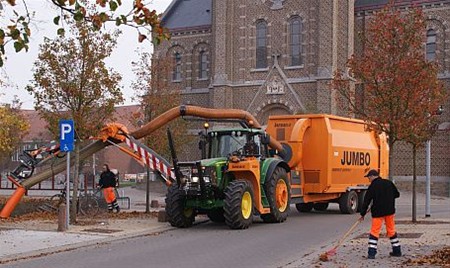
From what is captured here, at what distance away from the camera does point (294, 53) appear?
4653cm

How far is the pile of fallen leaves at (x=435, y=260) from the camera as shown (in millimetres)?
11800

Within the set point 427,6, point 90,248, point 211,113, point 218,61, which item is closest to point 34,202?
point 211,113

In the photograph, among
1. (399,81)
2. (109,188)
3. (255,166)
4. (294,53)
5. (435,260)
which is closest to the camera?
(435,260)

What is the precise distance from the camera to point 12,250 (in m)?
14.6

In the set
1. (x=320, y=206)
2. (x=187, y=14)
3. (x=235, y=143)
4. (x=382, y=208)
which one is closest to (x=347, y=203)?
(x=320, y=206)

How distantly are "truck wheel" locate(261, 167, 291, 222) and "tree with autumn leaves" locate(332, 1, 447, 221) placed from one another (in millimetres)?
3043

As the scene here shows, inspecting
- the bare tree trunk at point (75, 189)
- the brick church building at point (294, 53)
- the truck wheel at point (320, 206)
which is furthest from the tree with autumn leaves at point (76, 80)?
the brick church building at point (294, 53)

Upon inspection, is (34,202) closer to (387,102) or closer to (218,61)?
(387,102)

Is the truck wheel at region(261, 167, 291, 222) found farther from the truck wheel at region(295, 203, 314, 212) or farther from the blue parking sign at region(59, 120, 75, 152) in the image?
the blue parking sign at region(59, 120, 75, 152)

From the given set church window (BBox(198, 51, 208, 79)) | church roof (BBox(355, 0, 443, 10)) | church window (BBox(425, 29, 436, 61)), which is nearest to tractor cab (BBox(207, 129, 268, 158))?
church roof (BBox(355, 0, 443, 10))

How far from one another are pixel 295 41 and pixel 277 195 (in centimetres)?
2791

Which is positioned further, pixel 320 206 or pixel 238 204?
pixel 320 206

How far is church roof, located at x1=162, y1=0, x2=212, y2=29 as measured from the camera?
54156 mm

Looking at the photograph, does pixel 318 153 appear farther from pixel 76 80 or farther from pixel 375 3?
pixel 375 3
